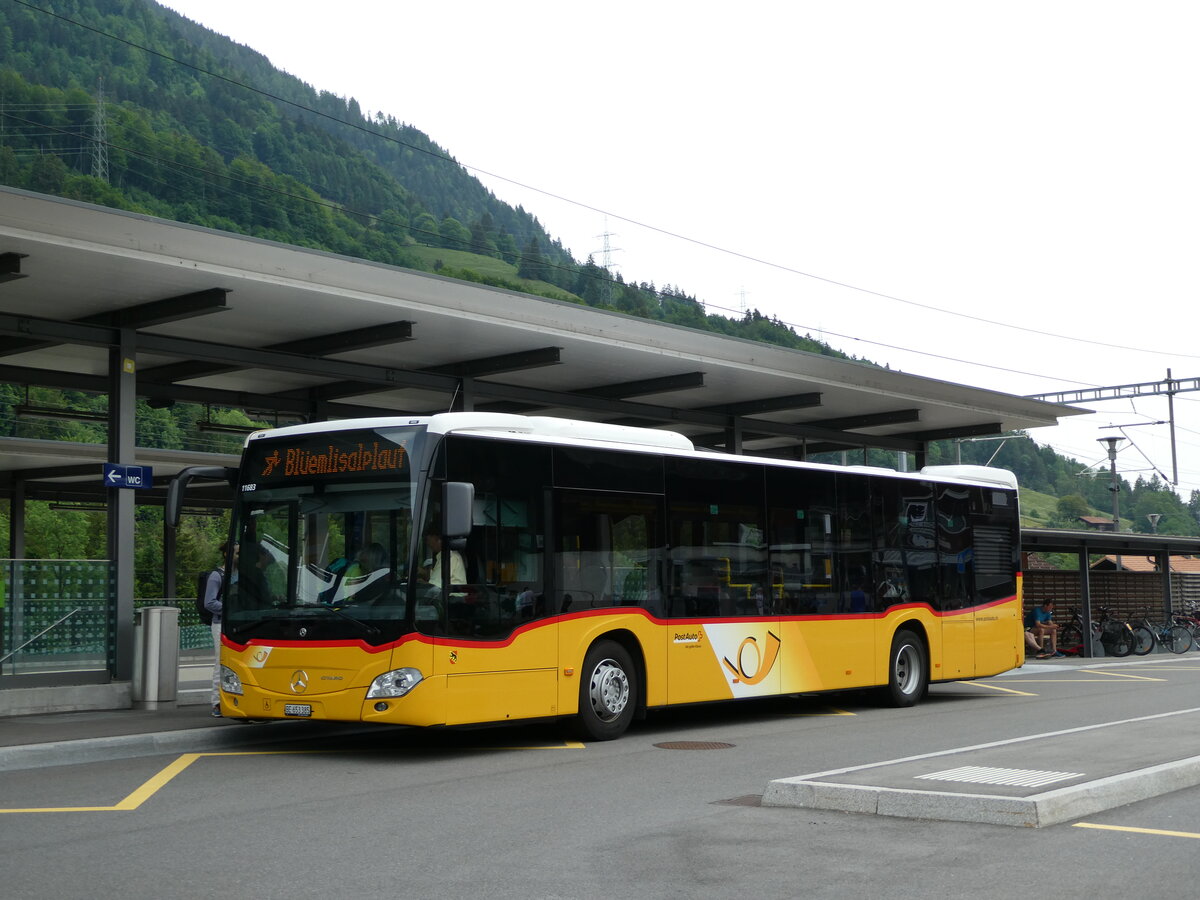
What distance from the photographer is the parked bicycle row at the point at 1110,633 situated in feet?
100

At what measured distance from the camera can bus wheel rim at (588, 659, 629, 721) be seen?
43.3 feet

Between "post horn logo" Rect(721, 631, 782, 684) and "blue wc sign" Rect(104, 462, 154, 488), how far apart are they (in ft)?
22.9

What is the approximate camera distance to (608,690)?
13.3m

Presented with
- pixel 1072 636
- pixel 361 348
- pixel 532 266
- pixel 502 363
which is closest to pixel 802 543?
pixel 502 363

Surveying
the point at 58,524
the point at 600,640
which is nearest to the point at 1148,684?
the point at 600,640

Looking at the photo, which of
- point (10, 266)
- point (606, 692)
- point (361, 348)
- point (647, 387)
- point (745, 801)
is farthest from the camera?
point (647, 387)

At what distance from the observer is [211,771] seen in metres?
11.2

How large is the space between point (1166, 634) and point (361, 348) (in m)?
25.6

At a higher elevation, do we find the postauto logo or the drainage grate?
the postauto logo

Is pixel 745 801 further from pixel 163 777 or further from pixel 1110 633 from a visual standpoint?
pixel 1110 633

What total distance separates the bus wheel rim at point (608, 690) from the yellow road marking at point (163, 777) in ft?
1.37

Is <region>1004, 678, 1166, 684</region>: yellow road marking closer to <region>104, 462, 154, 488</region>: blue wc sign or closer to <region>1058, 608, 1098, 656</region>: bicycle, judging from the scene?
<region>1058, 608, 1098, 656</region>: bicycle

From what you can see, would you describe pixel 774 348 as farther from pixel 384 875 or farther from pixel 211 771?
pixel 384 875

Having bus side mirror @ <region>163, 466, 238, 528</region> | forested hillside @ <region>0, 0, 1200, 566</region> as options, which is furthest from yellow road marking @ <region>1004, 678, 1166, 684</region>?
forested hillside @ <region>0, 0, 1200, 566</region>
